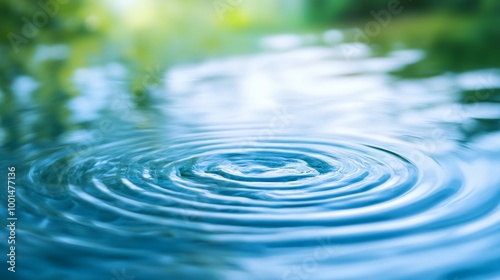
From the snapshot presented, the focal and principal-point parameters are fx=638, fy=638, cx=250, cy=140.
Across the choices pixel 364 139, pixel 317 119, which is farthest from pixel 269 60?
pixel 364 139

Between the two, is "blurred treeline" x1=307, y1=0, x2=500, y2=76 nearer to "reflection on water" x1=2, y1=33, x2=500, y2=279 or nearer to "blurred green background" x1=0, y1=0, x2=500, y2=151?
"blurred green background" x1=0, y1=0, x2=500, y2=151

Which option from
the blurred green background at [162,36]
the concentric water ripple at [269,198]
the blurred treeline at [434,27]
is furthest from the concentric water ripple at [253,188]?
the blurred treeline at [434,27]

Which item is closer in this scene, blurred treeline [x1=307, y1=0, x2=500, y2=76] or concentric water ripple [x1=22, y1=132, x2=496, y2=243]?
concentric water ripple [x1=22, y1=132, x2=496, y2=243]

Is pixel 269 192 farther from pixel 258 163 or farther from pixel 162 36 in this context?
pixel 162 36

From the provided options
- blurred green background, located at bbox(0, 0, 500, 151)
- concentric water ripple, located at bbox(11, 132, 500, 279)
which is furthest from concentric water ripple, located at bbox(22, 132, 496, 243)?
blurred green background, located at bbox(0, 0, 500, 151)

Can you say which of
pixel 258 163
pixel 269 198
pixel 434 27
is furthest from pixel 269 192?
pixel 434 27

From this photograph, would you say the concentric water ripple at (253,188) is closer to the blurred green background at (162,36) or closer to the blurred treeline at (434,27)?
the blurred green background at (162,36)
